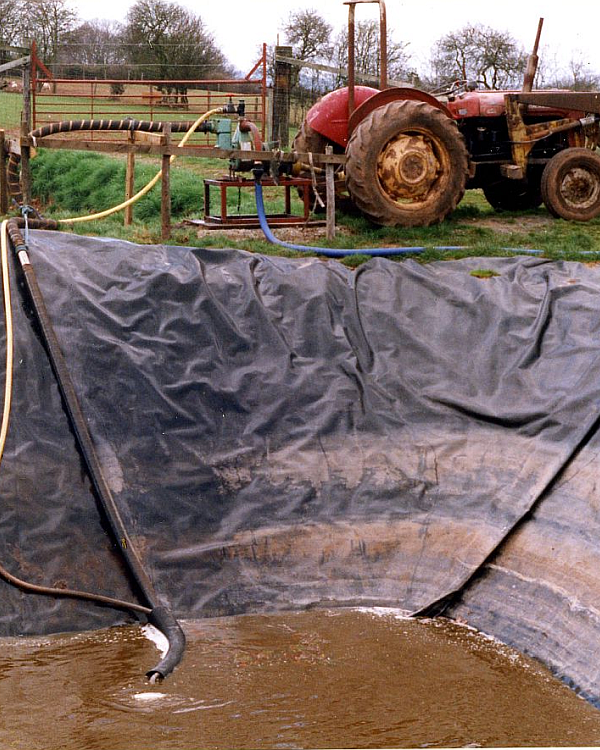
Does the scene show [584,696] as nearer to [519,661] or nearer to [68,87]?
[519,661]

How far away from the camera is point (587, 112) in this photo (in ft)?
33.0

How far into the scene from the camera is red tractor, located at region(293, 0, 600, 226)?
845 centimetres

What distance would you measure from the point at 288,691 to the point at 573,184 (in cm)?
696

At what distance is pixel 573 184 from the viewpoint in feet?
31.1

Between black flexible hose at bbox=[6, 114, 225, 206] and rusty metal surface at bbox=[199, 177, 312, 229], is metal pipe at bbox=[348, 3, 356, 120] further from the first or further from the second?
black flexible hose at bbox=[6, 114, 225, 206]

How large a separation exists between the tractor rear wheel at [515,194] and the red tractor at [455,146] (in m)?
0.01

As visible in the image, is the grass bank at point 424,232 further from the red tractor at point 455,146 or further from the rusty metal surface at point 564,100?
the rusty metal surface at point 564,100

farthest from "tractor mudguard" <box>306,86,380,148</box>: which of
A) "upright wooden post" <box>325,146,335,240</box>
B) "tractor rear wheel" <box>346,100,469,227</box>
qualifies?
"upright wooden post" <box>325,146,335,240</box>

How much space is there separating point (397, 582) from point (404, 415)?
1.08 m

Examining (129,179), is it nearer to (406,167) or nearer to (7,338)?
(406,167)

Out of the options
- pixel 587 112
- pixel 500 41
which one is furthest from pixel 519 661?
pixel 500 41

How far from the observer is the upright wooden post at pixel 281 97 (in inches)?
611

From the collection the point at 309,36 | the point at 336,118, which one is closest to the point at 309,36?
the point at 309,36

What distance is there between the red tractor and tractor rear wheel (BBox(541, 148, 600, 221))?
0.4 inches
